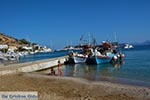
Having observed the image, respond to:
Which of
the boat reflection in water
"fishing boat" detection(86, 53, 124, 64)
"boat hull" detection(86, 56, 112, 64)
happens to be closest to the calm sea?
the boat reflection in water

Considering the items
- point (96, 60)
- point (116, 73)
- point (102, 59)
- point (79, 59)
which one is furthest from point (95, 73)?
point (79, 59)

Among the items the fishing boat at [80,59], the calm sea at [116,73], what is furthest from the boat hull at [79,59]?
the calm sea at [116,73]

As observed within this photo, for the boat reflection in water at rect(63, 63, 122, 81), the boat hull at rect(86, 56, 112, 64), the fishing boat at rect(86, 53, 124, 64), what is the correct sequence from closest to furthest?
the boat reflection in water at rect(63, 63, 122, 81) < the boat hull at rect(86, 56, 112, 64) < the fishing boat at rect(86, 53, 124, 64)

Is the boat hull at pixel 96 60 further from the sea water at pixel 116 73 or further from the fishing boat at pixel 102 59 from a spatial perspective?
the sea water at pixel 116 73

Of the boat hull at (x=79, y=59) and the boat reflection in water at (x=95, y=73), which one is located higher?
the boat hull at (x=79, y=59)

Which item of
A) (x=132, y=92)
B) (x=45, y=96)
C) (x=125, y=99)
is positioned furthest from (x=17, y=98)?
(x=132, y=92)

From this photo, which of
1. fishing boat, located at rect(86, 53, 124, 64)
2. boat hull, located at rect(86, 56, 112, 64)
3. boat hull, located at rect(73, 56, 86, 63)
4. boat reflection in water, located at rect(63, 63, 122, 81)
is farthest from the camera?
boat hull, located at rect(73, 56, 86, 63)

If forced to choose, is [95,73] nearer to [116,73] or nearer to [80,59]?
[116,73]

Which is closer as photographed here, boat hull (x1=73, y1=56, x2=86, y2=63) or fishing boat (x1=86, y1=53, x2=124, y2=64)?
fishing boat (x1=86, y1=53, x2=124, y2=64)

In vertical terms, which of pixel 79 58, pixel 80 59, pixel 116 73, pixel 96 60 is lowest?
pixel 116 73

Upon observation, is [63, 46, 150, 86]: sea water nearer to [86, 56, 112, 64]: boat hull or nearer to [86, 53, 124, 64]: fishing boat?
[86, 56, 112, 64]: boat hull

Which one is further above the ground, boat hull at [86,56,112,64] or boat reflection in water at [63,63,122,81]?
boat hull at [86,56,112,64]

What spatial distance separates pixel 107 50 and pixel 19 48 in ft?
391

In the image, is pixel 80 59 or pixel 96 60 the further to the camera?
pixel 80 59
